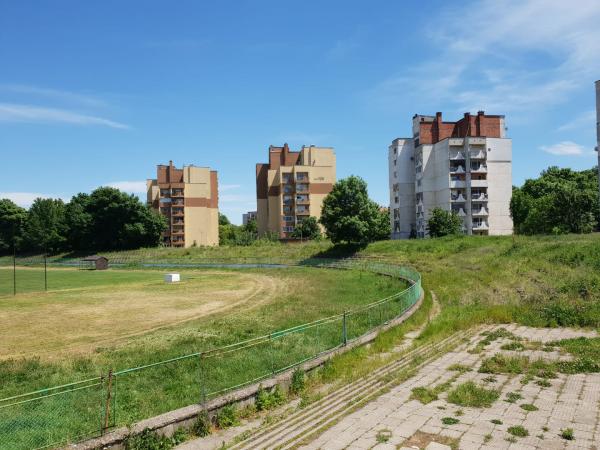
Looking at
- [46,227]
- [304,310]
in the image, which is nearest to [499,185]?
[304,310]

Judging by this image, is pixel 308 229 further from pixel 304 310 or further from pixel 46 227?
pixel 304 310

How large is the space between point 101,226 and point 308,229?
136 feet

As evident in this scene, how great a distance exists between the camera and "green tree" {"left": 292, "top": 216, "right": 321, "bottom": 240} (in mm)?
96562

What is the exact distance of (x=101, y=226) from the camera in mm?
90062

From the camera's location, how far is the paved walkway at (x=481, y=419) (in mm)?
8633

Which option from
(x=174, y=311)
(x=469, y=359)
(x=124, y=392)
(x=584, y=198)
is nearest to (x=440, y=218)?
(x=584, y=198)

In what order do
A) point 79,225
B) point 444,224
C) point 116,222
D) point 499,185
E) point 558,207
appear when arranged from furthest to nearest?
point 79,225 < point 116,222 < point 499,185 < point 444,224 < point 558,207

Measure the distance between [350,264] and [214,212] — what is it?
70860 mm

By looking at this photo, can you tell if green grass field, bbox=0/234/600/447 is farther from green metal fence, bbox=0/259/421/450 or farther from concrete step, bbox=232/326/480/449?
concrete step, bbox=232/326/480/449

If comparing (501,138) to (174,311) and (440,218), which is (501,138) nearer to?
(440,218)

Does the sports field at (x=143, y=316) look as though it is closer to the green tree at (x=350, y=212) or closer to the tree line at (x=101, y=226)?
the green tree at (x=350, y=212)

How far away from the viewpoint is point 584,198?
61938 millimetres

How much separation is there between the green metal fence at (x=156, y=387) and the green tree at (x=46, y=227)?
293ft

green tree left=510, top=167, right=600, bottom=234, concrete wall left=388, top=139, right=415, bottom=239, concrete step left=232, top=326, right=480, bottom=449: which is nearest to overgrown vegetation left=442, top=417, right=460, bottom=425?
concrete step left=232, top=326, right=480, bottom=449
